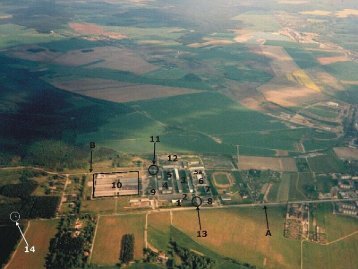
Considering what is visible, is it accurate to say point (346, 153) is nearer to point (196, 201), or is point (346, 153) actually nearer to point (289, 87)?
point (196, 201)

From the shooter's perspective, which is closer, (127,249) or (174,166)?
(127,249)

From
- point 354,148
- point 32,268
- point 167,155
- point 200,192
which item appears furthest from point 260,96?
point 32,268

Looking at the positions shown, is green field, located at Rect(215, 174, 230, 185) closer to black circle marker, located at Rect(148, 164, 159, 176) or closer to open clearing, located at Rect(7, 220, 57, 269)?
black circle marker, located at Rect(148, 164, 159, 176)

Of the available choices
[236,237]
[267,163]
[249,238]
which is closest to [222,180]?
[267,163]

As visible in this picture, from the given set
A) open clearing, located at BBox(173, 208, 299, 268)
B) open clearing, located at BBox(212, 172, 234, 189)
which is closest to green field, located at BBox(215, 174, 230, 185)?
open clearing, located at BBox(212, 172, 234, 189)

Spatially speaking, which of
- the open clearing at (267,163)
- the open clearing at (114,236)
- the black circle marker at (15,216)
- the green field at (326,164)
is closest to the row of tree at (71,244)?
the open clearing at (114,236)

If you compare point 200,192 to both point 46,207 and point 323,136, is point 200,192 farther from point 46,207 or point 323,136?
point 323,136
